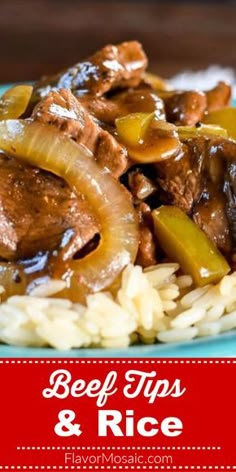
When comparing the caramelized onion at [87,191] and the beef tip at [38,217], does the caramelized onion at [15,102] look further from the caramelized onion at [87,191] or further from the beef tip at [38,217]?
the beef tip at [38,217]

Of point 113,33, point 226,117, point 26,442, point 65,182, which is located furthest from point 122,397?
point 113,33

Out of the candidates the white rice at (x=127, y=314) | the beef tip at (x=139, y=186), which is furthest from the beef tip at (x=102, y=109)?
the white rice at (x=127, y=314)

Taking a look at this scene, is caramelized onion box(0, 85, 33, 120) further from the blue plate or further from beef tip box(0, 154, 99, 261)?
the blue plate

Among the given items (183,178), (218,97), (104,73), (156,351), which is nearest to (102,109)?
(104,73)

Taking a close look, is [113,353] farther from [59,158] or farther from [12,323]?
[59,158]

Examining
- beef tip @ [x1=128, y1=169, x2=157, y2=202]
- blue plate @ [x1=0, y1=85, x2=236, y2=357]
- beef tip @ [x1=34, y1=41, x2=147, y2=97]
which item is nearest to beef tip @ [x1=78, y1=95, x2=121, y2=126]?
beef tip @ [x1=34, y1=41, x2=147, y2=97]

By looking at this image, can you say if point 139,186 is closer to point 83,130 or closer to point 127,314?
point 83,130
